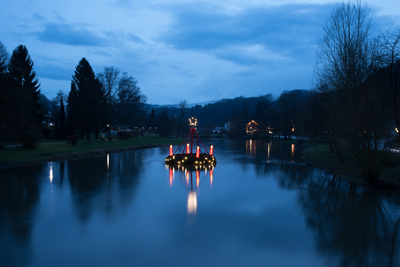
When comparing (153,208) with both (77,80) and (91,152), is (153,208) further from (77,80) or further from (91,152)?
(77,80)

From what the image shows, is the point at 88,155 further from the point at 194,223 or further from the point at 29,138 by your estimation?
the point at 194,223

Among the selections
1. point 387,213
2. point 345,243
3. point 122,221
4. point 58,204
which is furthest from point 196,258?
point 387,213

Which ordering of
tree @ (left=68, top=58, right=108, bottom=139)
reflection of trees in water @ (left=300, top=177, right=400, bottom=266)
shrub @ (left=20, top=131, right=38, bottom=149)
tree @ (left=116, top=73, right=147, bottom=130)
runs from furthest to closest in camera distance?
1. tree @ (left=116, top=73, right=147, bottom=130)
2. tree @ (left=68, top=58, right=108, bottom=139)
3. shrub @ (left=20, top=131, right=38, bottom=149)
4. reflection of trees in water @ (left=300, top=177, right=400, bottom=266)

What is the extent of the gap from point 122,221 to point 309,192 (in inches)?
298

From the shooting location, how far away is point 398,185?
10.9m

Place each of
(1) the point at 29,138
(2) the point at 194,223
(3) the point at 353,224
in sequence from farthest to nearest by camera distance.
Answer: (1) the point at 29,138, (3) the point at 353,224, (2) the point at 194,223

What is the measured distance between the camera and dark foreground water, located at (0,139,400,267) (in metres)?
5.29

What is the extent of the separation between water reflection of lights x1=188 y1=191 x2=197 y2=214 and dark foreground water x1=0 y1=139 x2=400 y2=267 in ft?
0.11

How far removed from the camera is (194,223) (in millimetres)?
7145

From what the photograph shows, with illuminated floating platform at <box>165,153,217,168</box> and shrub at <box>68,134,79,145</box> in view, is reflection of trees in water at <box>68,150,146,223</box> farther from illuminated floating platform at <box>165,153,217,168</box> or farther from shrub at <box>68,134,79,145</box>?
shrub at <box>68,134,79,145</box>

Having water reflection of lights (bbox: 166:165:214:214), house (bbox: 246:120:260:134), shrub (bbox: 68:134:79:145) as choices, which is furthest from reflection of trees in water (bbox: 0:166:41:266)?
house (bbox: 246:120:260:134)

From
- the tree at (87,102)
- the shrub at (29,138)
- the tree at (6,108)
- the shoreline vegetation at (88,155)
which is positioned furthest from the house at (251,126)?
the tree at (6,108)

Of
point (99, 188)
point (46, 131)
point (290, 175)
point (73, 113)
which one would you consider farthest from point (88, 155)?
point (46, 131)

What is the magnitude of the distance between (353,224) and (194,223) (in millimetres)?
4272
